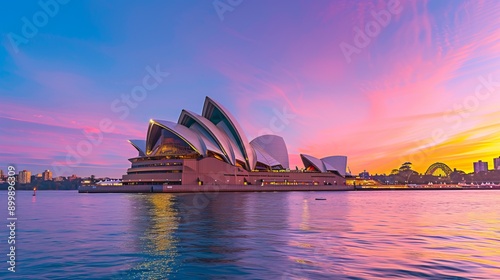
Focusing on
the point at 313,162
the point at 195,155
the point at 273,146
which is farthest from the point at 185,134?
the point at 313,162

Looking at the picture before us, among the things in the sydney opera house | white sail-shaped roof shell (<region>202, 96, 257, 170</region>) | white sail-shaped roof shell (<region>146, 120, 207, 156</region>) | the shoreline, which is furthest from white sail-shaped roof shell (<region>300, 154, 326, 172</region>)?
white sail-shaped roof shell (<region>146, 120, 207, 156</region>)

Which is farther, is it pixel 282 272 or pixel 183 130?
pixel 183 130

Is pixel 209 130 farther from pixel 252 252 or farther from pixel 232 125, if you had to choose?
pixel 252 252

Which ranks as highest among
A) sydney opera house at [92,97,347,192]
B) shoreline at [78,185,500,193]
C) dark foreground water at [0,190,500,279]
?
sydney opera house at [92,97,347,192]

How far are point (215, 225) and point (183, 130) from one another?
7572 centimetres

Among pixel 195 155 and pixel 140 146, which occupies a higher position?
pixel 140 146

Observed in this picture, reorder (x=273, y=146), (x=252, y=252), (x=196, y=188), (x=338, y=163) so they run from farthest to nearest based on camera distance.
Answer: (x=338, y=163), (x=273, y=146), (x=196, y=188), (x=252, y=252)

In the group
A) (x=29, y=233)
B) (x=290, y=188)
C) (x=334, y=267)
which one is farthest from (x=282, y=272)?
(x=290, y=188)

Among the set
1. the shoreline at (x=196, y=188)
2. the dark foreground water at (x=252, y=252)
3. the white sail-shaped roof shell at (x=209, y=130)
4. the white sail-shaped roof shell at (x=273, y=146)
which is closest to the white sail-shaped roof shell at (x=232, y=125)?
the white sail-shaped roof shell at (x=209, y=130)

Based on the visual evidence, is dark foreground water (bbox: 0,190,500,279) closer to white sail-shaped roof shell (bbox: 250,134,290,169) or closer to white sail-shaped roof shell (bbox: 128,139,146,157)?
white sail-shaped roof shell (bbox: 128,139,146,157)

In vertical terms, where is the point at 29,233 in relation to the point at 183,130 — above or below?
below

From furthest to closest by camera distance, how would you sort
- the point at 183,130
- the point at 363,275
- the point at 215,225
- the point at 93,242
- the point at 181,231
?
the point at 183,130 < the point at 215,225 < the point at 181,231 < the point at 93,242 < the point at 363,275

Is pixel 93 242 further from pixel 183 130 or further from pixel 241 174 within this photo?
pixel 241 174

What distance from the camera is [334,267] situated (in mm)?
11680
